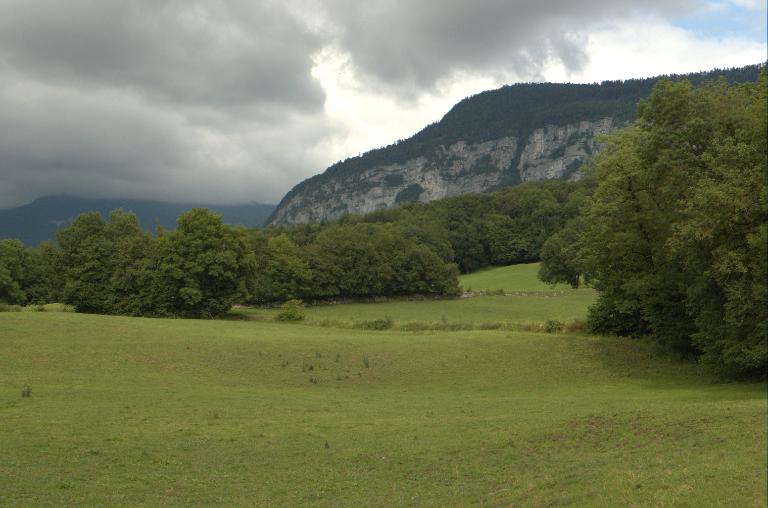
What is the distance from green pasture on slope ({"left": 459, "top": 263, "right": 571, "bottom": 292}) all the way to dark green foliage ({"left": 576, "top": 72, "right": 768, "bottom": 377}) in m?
64.5

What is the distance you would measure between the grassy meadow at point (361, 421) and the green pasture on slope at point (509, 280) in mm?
68033

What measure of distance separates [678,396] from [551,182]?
16797cm

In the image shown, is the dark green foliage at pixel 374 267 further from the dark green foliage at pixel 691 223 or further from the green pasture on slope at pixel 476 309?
the dark green foliage at pixel 691 223

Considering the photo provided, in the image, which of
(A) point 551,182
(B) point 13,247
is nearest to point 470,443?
(B) point 13,247

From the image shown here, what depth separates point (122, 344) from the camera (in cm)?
4000

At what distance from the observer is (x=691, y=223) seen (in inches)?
1072

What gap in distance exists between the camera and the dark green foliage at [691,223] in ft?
85.0

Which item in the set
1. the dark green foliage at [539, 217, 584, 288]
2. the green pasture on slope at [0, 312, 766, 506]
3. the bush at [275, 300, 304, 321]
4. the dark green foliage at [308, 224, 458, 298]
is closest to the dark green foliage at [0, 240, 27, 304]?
the dark green foliage at [308, 224, 458, 298]

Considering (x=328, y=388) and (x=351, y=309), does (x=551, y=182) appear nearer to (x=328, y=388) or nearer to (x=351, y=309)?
(x=351, y=309)

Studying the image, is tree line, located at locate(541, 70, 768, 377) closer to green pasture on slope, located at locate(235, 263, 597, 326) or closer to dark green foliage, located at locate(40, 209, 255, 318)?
green pasture on slope, located at locate(235, 263, 597, 326)

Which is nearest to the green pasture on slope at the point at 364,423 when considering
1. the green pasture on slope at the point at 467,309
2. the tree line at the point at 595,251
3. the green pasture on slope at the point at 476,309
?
the tree line at the point at 595,251

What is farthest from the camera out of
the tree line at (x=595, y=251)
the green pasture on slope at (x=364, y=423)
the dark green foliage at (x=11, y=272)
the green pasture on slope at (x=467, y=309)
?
the dark green foliage at (x=11, y=272)

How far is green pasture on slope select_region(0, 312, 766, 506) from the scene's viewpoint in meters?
16.0

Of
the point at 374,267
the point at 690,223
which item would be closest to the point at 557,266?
the point at 374,267
